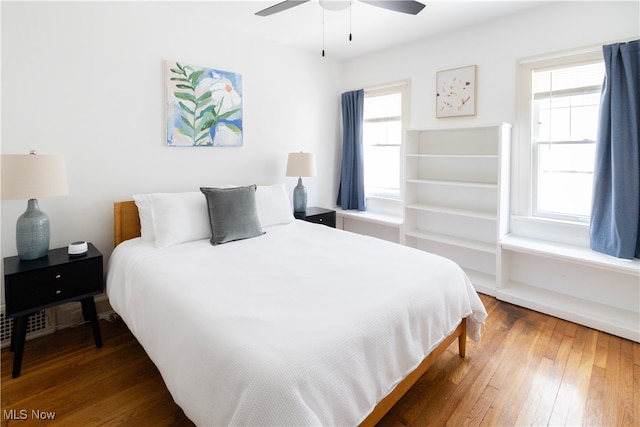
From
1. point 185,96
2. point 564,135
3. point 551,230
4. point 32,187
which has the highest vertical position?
point 185,96

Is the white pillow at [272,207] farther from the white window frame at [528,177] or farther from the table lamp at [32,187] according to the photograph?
the white window frame at [528,177]

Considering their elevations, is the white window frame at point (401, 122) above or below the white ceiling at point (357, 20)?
below

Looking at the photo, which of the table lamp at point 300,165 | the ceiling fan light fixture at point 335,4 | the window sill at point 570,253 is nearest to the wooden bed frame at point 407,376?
the window sill at point 570,253

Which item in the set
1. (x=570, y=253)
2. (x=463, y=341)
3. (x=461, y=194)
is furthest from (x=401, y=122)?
(x=463, y=341)

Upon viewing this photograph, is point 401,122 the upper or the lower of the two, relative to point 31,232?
upper

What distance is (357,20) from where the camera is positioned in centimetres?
310

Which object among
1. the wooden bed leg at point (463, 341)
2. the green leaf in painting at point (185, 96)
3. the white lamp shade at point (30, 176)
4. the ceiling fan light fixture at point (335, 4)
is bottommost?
the wooden bed leg at point (463, 341)

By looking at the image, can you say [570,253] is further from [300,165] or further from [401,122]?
[300,165]

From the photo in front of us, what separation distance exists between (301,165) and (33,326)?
256 centimetres

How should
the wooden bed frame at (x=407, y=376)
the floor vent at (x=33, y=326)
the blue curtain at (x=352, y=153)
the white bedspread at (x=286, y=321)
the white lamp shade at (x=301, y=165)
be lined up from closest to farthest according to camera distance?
1. the white bedspread at (x=286, y=321)
2. the wooden bed frame at (x=407, y=376)
3. the floor vent at (x=33, y=326)
4. the white lamp shade at (x=301, y=165)
5. the blue curtain at (x=352, y=153)

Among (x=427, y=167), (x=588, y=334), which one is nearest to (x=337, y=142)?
(x=427, y=167)

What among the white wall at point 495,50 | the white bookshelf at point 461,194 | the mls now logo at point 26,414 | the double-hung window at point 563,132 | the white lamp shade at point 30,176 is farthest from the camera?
the white bookshelf at point 461,194

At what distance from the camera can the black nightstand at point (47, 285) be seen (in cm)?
194

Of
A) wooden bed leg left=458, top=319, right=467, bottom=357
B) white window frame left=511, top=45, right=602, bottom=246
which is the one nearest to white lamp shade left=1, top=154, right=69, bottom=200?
wooden bed leg left=458, top=319, right=467, bottom=357
